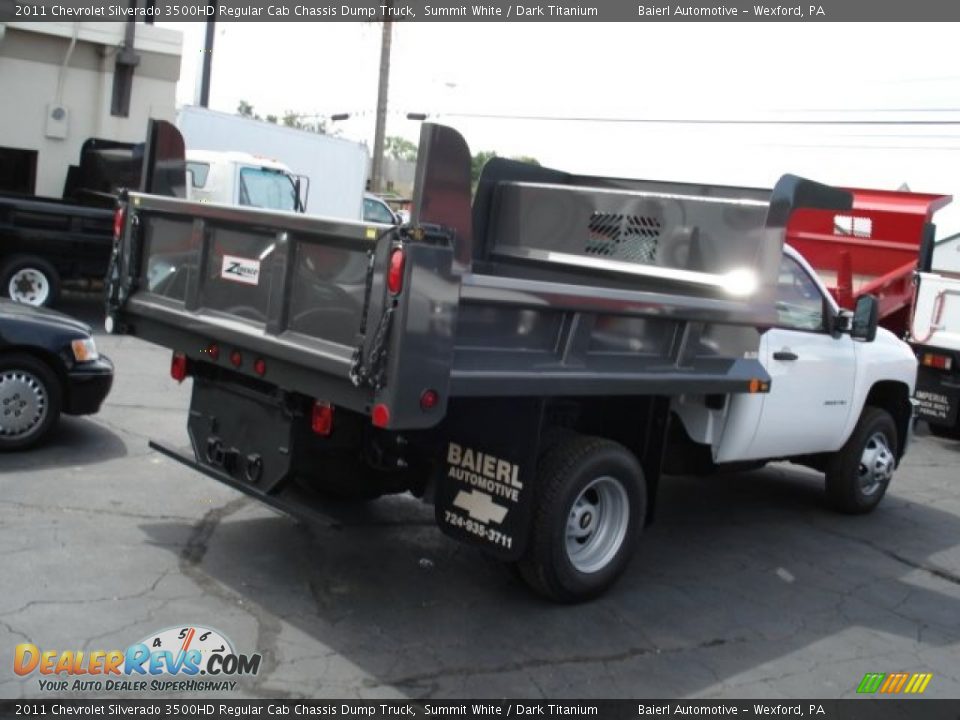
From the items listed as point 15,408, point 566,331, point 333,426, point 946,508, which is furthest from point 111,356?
point 946,508

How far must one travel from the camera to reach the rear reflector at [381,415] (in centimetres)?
404

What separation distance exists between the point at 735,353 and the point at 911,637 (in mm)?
1763

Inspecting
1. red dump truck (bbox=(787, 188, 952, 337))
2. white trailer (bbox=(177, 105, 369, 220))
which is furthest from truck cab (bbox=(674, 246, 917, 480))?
white trailer (bbox=(177, 105, 369, 220))

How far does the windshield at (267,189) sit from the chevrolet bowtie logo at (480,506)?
10.3 metres

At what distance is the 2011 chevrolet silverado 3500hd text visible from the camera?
421 cm

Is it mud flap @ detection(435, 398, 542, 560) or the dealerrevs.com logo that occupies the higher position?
mud flap @ detection(435, 398, 542, 560)

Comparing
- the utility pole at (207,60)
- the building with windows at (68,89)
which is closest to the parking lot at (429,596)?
the building with windows at (68,89)

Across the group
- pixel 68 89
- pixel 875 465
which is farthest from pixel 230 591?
pixel 68 89

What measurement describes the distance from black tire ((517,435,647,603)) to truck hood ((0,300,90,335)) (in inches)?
151

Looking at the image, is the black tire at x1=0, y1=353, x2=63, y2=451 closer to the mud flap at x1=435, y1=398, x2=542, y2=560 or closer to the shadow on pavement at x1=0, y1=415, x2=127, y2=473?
the shadow on pavement at x1=0, y1=415, x2=127, y2=473

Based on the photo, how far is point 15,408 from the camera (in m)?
6.81

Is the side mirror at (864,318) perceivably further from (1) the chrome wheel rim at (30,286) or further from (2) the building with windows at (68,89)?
(2) the building with windows at (68,89)

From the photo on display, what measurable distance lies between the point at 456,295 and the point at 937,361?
8904 millimetres

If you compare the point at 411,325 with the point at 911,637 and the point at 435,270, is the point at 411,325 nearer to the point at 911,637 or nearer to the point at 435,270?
the point at 435,270
